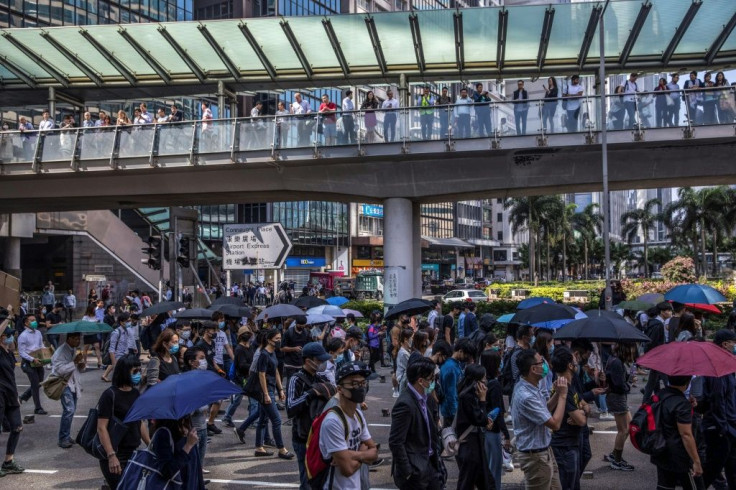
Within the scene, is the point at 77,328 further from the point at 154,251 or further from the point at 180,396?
the point at 154,251

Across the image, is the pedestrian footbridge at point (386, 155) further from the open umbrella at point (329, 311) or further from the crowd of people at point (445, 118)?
the open umbrella at point (329, 311)

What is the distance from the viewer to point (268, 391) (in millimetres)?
9570

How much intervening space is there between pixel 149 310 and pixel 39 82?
15.4 metres

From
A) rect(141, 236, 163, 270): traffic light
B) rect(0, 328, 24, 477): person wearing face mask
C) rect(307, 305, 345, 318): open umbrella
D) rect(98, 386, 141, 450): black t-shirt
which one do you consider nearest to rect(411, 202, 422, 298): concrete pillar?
rect(141, 236, 163, 270): traffic light

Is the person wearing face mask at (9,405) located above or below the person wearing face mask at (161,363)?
below

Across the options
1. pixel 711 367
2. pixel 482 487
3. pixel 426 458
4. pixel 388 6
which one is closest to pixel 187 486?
pixel 426 458

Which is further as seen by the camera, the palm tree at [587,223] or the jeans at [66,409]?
the palm tree at [587,223]

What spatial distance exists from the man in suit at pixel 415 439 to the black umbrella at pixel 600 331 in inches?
142

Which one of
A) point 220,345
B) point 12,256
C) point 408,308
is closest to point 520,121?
point 408,308

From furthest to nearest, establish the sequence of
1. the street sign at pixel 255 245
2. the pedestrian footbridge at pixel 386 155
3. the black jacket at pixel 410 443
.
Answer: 1. the pedestrian footbridge at pixel 386 155
2. the street sign at pixel 255 245
3. the black jacket at pixel 410 443

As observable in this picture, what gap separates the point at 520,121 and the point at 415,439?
651 inches

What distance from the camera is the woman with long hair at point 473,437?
20.4 feet

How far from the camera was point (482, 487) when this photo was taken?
6.25 meters

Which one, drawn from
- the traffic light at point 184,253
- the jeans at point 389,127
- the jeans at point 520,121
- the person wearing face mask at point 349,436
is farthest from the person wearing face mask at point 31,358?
the jeans at point 520,121
